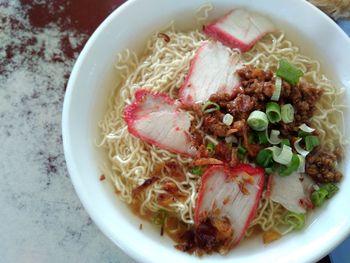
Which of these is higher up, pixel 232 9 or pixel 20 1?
pixel 232 9

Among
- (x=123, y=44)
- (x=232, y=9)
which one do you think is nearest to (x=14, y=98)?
(x=123, y=44)

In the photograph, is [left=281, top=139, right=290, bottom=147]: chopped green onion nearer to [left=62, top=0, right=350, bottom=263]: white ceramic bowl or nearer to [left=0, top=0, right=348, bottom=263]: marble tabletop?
[left=62, top=0, right=350, bottom=263]: white ceramic bowl

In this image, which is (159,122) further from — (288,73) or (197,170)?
(288,73)

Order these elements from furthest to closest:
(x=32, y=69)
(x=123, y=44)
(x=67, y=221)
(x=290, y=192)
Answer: (x=32, y=69), (x=67, y=221), (x=123, y=44), (x=290, y=192)

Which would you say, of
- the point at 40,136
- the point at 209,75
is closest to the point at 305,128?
the point at 209,75

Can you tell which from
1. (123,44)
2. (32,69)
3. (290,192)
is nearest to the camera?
(290,192)

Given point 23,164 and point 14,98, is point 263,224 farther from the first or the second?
point 14,98

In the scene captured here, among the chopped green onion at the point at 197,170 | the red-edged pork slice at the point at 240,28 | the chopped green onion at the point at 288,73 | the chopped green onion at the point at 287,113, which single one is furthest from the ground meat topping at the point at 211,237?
the red-edged pork slice at the point at 240,28
